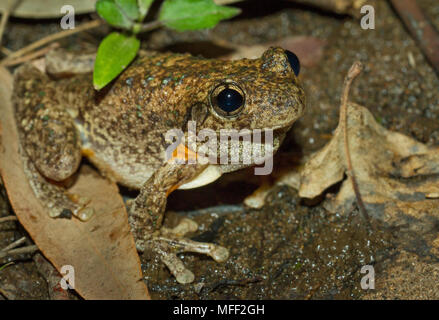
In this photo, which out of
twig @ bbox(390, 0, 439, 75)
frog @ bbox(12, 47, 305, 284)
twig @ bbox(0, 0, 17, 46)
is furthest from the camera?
twig @ bbox(0, 0, 17, 46)

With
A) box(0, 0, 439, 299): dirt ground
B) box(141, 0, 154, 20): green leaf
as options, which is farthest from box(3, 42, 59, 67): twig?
box(141, 0, 154, 20): green leaf

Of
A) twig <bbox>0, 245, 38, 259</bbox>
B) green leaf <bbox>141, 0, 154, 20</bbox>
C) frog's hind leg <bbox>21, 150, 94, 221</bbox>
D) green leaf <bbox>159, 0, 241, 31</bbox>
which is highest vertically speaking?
green leaf <bbox>141, 0, 154, 20</bbox>

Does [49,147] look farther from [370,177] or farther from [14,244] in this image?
[370,177]

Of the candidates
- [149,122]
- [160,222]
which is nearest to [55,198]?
[160,222]

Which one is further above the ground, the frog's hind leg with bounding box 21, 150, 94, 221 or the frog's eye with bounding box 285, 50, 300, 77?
the frog's eye with bounding box 285, 50, 300, 77

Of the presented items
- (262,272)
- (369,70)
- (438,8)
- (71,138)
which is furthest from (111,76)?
(438,8)

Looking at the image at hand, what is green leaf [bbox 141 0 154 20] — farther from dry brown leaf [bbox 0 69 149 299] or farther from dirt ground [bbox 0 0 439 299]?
dry brown leaf [bbox 0 69 149 299]
